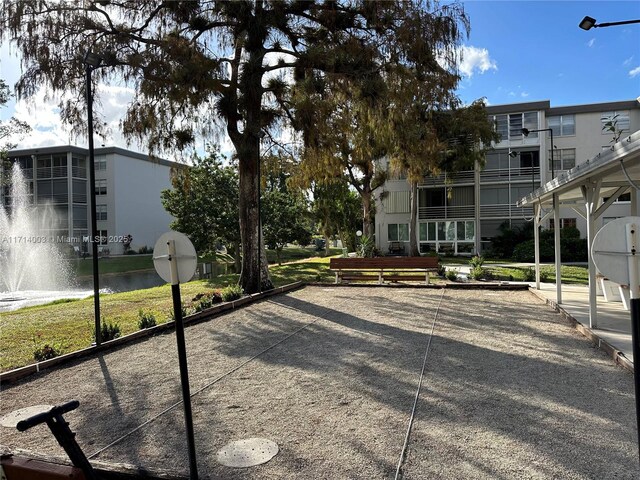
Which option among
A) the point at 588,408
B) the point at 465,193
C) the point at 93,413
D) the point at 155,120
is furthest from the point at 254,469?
the point at 465,193

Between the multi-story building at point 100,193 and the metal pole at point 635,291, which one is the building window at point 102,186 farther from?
the metal pole at point 635,291

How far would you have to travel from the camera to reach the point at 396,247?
109 ft

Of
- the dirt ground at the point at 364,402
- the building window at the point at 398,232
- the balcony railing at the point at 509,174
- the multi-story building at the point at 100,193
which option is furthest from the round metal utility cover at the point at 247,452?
the multi-story building at the point at 100,193

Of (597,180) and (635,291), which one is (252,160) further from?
(635,291)

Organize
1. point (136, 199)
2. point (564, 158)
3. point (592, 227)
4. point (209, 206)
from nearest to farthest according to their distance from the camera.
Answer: point (592, 227) → point (209, 206) → point (564, 158) → point (136, 199)

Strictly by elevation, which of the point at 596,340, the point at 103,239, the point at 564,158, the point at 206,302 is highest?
the point at 564,158

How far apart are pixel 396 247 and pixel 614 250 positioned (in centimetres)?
3083

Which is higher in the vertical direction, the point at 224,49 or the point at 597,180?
the point at 224,49

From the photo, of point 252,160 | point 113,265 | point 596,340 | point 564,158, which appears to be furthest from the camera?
point 113,265

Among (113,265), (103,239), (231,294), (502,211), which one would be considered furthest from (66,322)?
(502,211)

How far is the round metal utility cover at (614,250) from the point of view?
2607 mm

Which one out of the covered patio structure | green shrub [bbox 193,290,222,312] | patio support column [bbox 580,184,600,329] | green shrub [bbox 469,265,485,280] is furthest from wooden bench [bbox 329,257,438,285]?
patio support column [bbox 580,184,600,329]

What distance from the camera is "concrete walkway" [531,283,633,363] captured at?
267 inches

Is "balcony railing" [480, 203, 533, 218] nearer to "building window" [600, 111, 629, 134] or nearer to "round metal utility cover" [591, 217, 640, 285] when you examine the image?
"building window" [600, 111, 629, 134]
